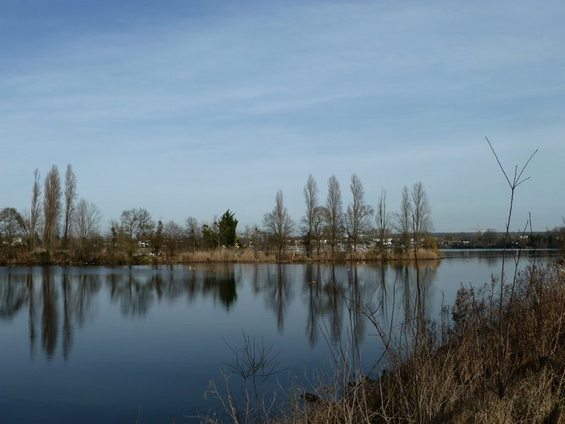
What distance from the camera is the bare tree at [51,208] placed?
40375mm

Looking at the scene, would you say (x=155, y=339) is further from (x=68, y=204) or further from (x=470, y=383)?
(x=68, y=204)

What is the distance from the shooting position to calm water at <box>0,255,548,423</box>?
7.24 metres

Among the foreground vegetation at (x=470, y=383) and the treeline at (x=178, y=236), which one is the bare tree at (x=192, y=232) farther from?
the foreground vegetation at (x=470, y=383)

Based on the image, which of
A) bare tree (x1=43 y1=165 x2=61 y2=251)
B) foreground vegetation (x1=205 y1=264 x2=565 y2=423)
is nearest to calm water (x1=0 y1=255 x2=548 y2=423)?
foreground vegetation (x1=205 y1=264 x2=565 y2=423)

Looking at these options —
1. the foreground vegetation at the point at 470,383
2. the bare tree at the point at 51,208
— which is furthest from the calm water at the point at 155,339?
the bare tree at the point at 51,208

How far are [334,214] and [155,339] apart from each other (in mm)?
34085

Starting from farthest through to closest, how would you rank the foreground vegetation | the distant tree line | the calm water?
1. the distant tree line
2. the calm water
3. the foreground vegetation

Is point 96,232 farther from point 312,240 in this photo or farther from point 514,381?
point 514,381

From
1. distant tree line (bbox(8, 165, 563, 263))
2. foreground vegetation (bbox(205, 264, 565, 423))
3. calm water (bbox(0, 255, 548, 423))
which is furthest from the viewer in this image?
distant tree line (bbox(8, 165, 563, 263))

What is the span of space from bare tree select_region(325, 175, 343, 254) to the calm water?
833 inches

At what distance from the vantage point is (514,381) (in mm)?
4727

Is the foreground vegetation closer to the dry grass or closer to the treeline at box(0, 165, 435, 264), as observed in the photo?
the dry grass

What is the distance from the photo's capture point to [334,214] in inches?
1779

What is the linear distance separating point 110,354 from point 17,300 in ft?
30.3
